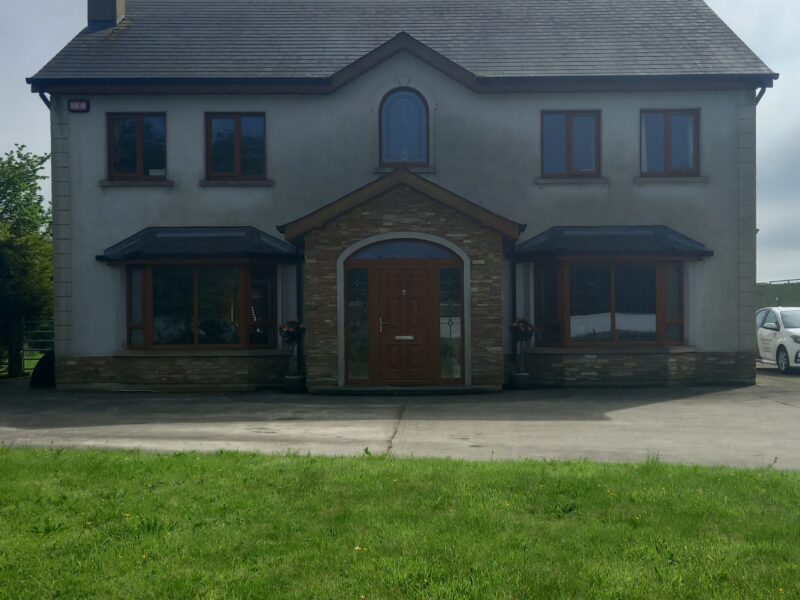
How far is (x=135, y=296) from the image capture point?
18.1 meters

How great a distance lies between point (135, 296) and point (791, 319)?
1656 cm

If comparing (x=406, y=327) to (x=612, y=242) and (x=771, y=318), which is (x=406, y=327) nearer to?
(x=612, y=242)

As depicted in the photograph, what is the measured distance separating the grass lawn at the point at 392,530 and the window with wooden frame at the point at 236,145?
10.8m

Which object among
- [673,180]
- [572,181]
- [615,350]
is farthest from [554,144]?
[615,350]

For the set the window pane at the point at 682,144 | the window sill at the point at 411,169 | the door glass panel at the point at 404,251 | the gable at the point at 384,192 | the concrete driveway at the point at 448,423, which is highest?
the window pane at the point at 682,144

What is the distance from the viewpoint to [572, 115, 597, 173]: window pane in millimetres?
18344

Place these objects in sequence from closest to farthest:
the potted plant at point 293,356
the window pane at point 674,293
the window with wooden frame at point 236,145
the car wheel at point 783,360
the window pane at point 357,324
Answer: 1. the window pane at point 357,324
2. the potted plant at point 293,356
3. the window pane at point 674,293
4. the window with wooden frame at point 236,145
5. the car wheel at point 783,360

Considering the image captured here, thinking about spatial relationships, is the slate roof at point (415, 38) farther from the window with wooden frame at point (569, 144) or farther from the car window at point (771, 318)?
the car window at point (771, 318)

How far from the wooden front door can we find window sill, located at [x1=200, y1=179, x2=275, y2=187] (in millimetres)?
3585

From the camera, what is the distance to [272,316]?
18156mm

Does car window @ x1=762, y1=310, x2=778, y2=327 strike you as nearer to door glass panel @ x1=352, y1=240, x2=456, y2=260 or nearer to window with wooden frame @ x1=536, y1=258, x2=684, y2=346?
window with wooden frame @ x1=536, y1=258, x2=684, y2=346

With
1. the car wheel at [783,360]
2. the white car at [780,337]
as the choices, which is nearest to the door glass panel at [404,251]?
the white car at [780,337]

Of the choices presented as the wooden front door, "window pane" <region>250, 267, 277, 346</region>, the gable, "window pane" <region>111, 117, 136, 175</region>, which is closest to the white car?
the gable

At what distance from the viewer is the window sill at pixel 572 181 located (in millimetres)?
18219
